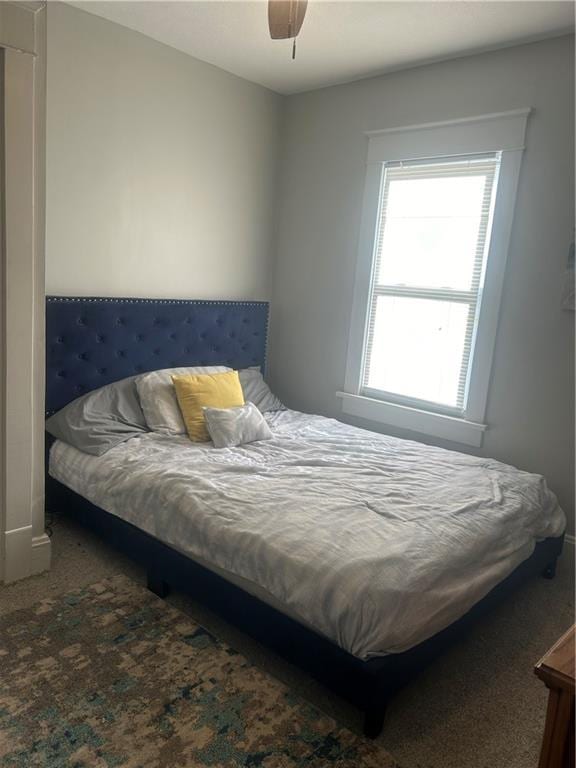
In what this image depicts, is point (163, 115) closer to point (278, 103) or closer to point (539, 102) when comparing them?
point (278, 103)

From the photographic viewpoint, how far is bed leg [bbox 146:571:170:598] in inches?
98.3

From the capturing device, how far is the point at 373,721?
1.80 metres

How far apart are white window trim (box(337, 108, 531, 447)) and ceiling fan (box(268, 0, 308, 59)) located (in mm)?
1421

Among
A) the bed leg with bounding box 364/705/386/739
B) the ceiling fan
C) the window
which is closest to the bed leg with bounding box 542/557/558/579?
the window

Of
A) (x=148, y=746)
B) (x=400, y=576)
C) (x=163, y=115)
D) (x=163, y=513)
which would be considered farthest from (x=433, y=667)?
(x=163, y=115)

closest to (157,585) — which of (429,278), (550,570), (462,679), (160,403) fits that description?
(160,403)

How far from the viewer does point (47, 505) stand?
3160mm

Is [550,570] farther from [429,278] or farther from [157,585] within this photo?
[157,585]

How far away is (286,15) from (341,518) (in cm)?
192

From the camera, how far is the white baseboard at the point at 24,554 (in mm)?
2531

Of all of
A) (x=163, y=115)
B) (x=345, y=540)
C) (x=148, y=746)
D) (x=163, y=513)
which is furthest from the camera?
(x=163, y=115)

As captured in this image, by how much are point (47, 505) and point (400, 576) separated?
2.15 meters

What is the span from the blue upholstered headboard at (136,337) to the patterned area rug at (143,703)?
131 centimetres

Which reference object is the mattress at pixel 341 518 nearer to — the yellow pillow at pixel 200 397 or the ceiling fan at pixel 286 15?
the yellow pillow at pixel 200 397
